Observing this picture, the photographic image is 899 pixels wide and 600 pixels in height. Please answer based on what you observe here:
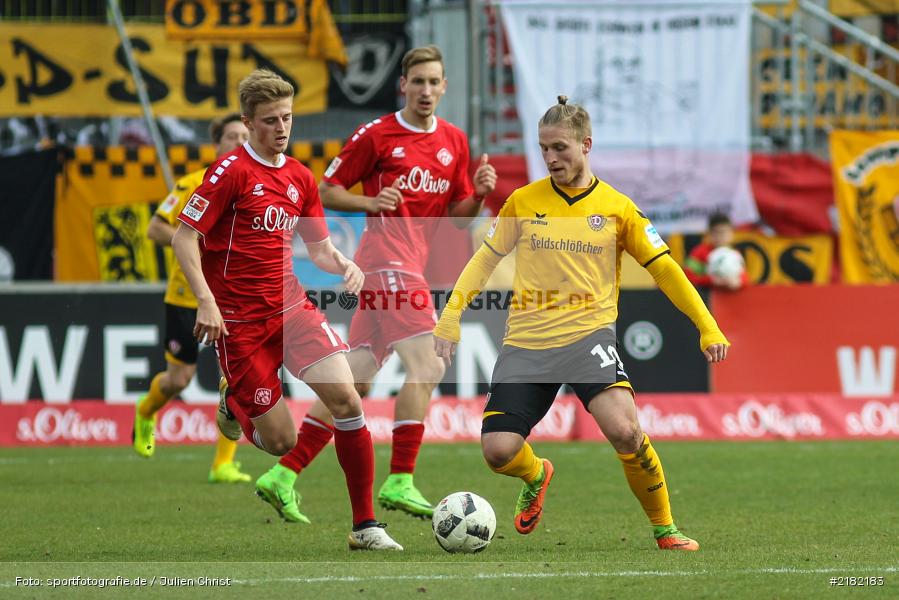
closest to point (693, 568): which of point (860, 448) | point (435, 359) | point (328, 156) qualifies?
point (435, 359)

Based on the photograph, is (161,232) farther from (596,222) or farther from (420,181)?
(596,222)

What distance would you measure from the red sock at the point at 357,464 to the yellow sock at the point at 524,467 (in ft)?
2.22

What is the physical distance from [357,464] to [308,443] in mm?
989

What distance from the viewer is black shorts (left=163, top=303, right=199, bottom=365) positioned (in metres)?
10.6

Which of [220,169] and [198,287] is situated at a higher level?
[220,169]

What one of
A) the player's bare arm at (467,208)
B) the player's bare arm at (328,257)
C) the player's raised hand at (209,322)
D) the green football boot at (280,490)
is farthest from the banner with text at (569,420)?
the player's raised hand at (209,322)

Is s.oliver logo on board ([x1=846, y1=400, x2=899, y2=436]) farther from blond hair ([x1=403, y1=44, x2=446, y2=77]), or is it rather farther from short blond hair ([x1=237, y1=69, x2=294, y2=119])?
short blond hair ([x1=237, y1=69, x2=294, y2=119])

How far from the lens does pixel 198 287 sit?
22.6ft

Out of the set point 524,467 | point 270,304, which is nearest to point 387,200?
point 270,304

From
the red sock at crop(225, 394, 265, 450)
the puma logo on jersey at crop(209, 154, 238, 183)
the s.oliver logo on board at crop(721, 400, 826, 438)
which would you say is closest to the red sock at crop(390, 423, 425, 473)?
the red sock at crop(225, 394, 265, 450)

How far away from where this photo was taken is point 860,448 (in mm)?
12352

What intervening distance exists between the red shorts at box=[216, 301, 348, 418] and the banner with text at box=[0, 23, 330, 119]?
8.62 meters

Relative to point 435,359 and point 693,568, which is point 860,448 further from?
point 693,568

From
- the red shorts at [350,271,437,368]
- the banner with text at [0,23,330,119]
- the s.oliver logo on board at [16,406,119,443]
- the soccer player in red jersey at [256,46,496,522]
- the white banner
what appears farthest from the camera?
the banner with text at [0,23,330,119]
